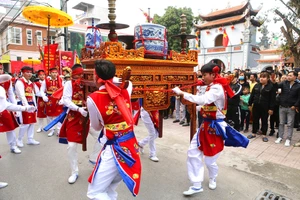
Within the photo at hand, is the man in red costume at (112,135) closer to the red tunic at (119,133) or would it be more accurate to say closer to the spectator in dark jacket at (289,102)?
the red tunic at (119,133)

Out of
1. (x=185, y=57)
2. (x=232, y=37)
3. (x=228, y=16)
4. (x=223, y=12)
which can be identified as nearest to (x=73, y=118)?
(x=185, y=57)

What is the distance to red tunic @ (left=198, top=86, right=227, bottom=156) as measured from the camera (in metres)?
2.69

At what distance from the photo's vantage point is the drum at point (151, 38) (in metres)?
2.48

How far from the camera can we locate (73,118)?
3.03 metres

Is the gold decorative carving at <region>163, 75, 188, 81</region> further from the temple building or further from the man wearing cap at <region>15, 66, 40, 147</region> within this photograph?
the temple building

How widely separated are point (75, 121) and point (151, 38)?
5.08 ft

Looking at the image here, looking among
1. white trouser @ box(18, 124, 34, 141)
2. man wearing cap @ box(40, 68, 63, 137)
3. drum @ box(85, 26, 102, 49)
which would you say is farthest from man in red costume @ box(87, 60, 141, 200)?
man wearing cap @ box(40, 68, 63, 137)

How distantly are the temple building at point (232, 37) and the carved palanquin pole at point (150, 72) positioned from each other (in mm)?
18777

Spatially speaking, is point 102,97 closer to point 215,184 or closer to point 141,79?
point 141,79

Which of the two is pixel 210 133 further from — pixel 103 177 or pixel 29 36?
pixel 29 36

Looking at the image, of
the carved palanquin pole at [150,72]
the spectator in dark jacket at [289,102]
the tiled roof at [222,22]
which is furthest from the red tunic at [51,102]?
the tiled roof at [222,22]

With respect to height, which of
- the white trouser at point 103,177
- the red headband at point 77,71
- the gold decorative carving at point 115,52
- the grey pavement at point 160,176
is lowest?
the grey pavement at point 160,176

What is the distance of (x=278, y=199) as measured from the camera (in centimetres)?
267

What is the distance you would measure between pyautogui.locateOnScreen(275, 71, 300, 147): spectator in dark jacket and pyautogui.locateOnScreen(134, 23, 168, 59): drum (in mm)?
3576
